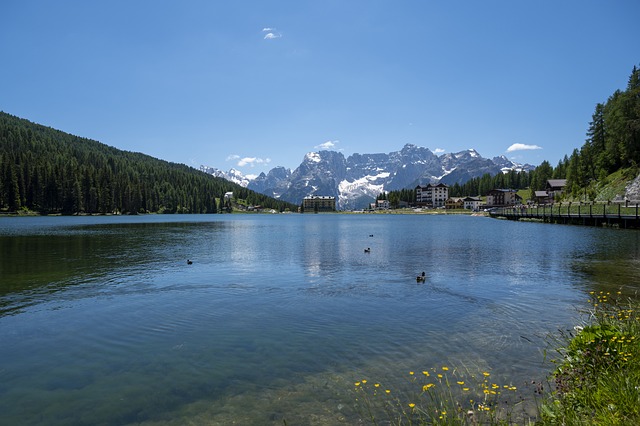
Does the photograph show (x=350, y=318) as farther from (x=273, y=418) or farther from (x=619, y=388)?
(x=619, y=388)

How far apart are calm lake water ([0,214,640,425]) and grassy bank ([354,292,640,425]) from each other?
2.70ft

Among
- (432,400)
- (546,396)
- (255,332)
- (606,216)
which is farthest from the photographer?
(606,216)

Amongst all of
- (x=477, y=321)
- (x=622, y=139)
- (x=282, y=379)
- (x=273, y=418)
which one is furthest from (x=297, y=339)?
(x=622, y=139)

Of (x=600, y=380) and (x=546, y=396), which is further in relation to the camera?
(x=546, y=396)

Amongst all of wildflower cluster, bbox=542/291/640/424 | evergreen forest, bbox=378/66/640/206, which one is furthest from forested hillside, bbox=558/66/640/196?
wildflower cluster, bbox=542/291/640/424

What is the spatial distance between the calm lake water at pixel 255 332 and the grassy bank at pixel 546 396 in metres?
0.82

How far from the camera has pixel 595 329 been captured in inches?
416

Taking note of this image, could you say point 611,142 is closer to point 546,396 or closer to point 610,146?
point 610,146

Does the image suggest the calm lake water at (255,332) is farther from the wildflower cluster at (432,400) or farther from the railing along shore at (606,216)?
the railing along shore at (606,216)

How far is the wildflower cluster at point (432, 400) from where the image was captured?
32.3ft

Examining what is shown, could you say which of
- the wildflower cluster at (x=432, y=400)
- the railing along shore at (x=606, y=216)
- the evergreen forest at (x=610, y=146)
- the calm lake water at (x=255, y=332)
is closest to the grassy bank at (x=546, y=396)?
the wildflower cluster at (x=432, y=400)

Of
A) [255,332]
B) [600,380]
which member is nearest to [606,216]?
[255,332]

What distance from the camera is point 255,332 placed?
17.8 meters

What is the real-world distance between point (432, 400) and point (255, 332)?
31.3 feet
